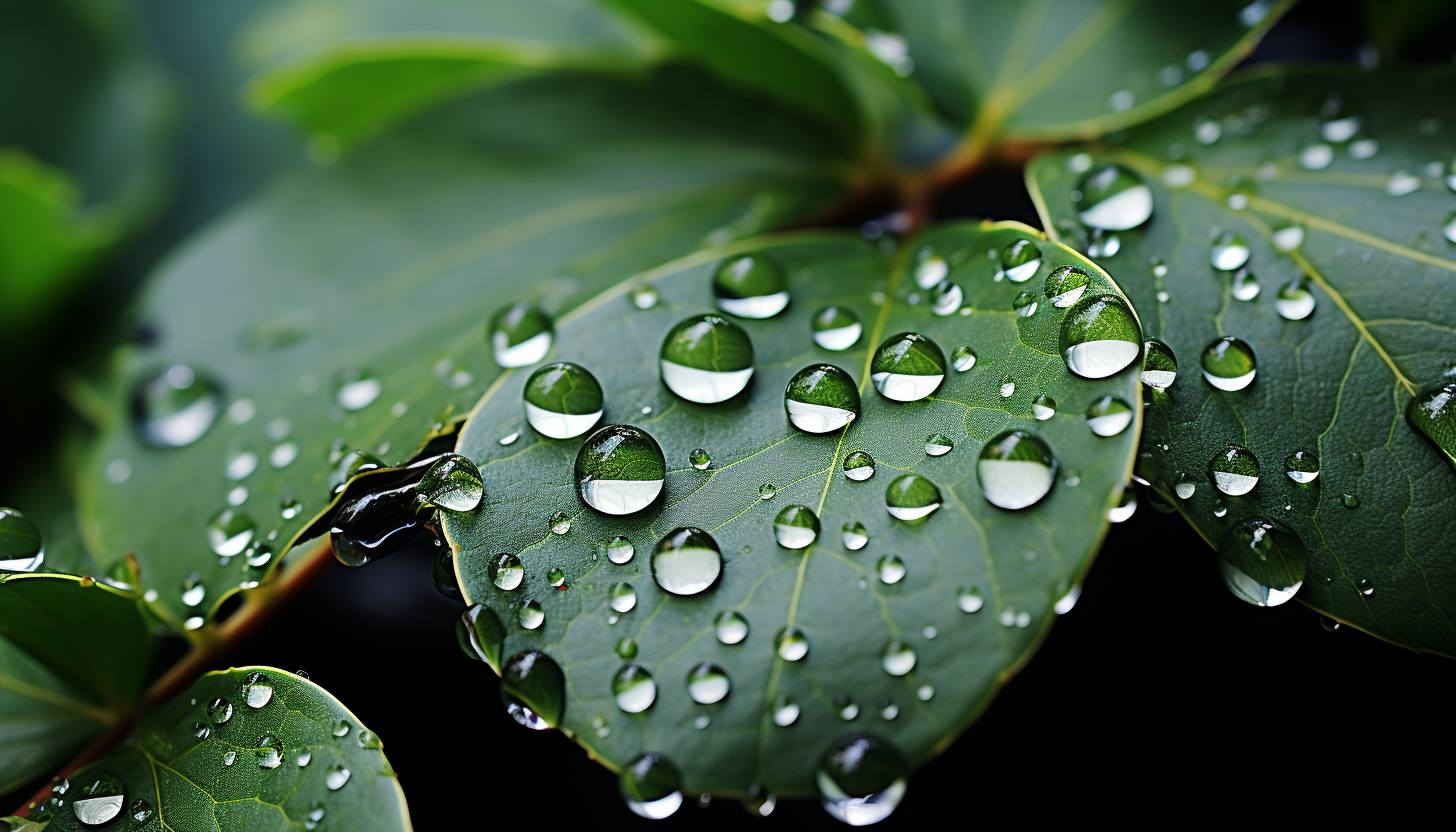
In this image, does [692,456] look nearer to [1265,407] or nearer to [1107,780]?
[1265,407]

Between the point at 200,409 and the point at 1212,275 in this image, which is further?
the point at 200,409

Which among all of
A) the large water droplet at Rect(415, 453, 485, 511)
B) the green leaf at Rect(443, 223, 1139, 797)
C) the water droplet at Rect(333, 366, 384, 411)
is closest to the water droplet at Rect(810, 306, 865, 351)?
the green leaf at Rect(443, 223, 1139, 797)

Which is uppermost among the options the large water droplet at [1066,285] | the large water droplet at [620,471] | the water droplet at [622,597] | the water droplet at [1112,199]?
the large water droplet at [1066,285]

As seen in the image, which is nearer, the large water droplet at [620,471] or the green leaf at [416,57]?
the large water droplet at [620,471]

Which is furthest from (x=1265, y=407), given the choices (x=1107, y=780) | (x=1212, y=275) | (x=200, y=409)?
(x=200, y=409)

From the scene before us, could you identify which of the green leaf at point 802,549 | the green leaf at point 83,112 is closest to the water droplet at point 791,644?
the green leaf at point 802,549

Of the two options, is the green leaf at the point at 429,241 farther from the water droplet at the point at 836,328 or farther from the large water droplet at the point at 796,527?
the large water droplet at the point at 796,527
